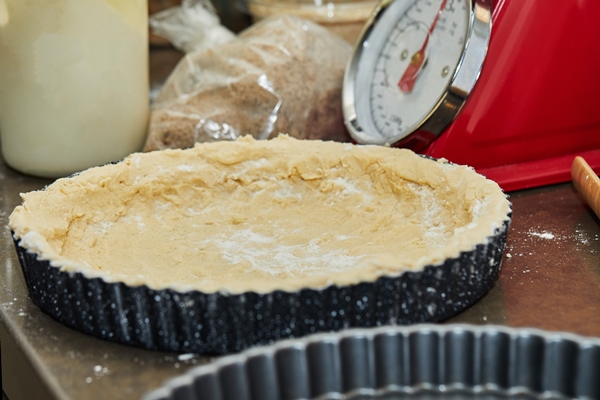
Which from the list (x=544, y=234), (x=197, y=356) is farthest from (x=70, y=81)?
(x=544, y=234)

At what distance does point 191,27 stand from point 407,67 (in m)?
0.69

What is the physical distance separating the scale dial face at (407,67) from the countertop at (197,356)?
0.80ft

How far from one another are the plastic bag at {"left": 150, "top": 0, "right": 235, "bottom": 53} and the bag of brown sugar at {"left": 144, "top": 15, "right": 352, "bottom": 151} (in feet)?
0.76

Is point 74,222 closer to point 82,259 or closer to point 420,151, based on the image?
point 82,259

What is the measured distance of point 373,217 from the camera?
120 cm

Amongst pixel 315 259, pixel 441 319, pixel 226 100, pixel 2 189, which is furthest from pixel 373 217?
pixel 2 189

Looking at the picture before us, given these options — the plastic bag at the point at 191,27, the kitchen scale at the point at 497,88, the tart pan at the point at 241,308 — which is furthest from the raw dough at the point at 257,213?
the plastic bag at the point at 191,27

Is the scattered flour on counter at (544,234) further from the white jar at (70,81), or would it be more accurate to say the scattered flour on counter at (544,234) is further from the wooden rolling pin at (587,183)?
the white jar at (70,81)

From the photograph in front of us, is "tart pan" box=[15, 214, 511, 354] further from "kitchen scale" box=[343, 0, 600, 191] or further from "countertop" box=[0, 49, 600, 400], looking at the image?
"kitchen scale" box=[343, 0, 600, 191]

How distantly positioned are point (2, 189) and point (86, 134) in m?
0.19

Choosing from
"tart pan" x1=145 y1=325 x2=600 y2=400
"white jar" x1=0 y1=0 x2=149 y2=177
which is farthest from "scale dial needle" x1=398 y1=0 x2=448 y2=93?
"tart pan" x1=145 y1=325 x2=600 y2=400

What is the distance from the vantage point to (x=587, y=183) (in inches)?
47.2

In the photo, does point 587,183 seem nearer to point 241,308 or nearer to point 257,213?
point 257,213

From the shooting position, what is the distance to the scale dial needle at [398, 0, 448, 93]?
54.6 inches
